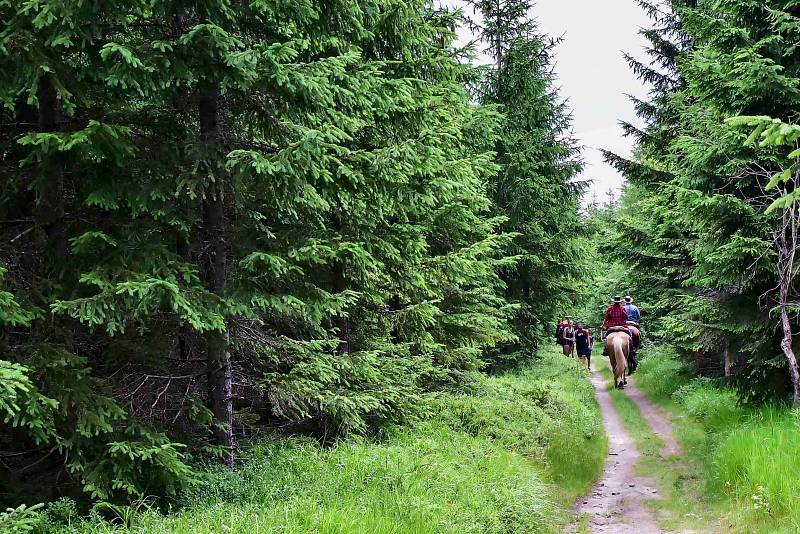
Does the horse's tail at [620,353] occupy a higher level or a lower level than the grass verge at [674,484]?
higher

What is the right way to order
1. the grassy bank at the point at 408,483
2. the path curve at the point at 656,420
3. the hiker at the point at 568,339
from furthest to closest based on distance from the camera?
the hiker at the point at 568,339 → the path curve at the point at 656,420 → the grassy bank at the point at 408,483

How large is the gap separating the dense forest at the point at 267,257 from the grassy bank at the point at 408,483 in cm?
5

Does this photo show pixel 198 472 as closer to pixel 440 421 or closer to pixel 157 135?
pixel 157 135

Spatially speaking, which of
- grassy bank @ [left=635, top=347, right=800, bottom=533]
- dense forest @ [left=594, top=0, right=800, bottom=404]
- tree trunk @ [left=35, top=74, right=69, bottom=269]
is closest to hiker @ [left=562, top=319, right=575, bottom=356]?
grassy bank @ [left=635, top=347, right=800, bottom=533]

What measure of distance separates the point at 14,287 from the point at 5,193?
3.85ft

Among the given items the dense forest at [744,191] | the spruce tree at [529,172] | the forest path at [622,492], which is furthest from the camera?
the spruce tree at [529,172]

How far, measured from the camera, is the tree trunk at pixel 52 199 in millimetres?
5992

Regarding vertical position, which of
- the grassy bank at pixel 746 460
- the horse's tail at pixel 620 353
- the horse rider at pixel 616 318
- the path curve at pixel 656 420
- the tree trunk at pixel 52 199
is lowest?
the path curve at pixel 656 420

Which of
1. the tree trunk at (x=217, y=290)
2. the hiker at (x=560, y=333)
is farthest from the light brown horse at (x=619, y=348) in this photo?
the hiker at (x=560, y=333)

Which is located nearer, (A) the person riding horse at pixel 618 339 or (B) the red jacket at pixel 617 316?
(A) the person riding horse at pixel 618 339

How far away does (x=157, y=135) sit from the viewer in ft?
21.4

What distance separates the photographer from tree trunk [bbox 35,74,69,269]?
599cm

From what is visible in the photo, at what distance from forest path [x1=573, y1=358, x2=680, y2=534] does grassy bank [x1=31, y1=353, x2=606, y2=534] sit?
33 cm

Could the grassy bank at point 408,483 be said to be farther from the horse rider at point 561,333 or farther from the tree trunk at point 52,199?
the horse rider at point 561,333
